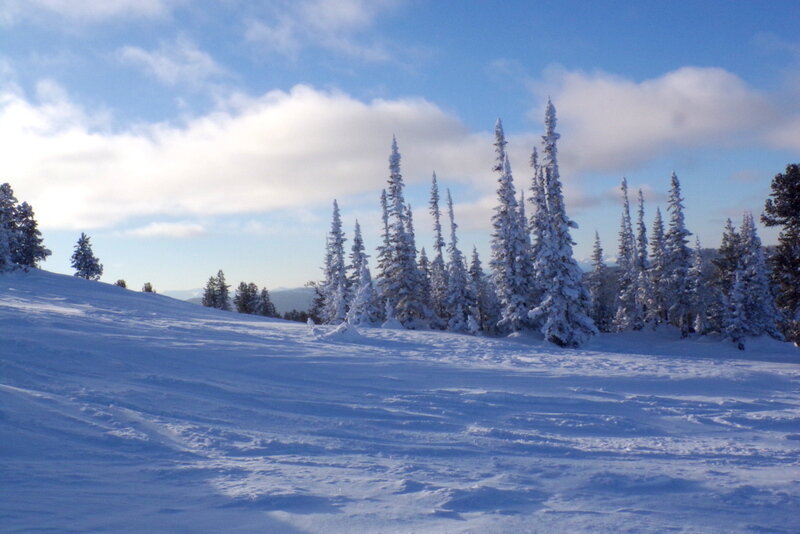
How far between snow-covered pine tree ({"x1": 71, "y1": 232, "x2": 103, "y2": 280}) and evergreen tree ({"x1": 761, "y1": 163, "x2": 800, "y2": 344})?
238 ft

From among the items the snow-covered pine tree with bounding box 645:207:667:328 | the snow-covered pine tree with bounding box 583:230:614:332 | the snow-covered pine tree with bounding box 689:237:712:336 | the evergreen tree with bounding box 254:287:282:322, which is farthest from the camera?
the evergreen tree with bounding box 254:287:282:322

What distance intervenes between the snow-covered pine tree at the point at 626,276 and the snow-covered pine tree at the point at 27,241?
62.0 m

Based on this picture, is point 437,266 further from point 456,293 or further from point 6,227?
point 6,227

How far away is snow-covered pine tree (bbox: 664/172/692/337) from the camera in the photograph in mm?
52062

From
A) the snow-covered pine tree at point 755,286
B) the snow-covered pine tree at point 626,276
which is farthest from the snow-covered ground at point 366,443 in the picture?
the snow-covered pine tree at point 626,276

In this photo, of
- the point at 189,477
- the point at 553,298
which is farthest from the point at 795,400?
the point at 553,298

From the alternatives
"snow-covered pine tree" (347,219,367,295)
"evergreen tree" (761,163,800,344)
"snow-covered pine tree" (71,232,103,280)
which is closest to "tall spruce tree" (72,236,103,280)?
"snow-covered pine tree" (71,232,103,280)

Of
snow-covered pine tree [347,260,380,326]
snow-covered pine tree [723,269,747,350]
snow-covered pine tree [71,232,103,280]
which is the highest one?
snow-covered pine tree [71,232,103,280]

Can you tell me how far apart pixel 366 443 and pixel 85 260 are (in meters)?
71.6

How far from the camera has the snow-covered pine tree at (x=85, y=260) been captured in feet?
222

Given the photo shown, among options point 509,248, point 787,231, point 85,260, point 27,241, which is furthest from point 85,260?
point 787,231

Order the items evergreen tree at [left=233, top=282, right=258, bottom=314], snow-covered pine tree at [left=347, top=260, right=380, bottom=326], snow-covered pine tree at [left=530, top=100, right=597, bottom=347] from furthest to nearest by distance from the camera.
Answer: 1. evergreen tree at [left=233, top=282, right=258, bottom=314]
2. snow-covered pine tree at [left=347, top=260, right=380, bottom=326]
3. snow-covered pine tree at [left=530, top=100, right=597, bottom=347]

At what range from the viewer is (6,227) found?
3928 cm

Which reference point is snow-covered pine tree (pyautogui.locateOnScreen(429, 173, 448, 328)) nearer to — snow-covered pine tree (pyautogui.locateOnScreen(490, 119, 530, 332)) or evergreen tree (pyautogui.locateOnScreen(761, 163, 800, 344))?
snow-covered pine tree (pyautogui.locateOnScreen(490, 119, 530, 332))
